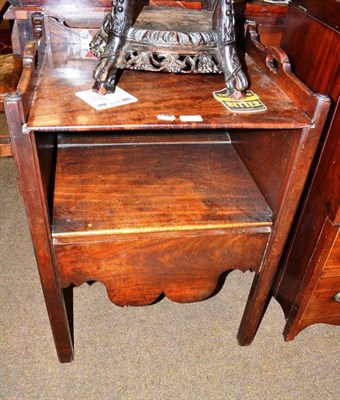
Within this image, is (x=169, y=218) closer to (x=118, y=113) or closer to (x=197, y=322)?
(x=118, y=113)

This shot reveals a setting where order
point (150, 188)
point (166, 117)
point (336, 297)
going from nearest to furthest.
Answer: point (166, 117)
point (150, 188)
point (336, 297)

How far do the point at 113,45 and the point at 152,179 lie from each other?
0.34 meters

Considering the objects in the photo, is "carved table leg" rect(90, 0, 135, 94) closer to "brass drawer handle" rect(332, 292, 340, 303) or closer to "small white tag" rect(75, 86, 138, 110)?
"small white tag" rect(75, 86, 138, 110)

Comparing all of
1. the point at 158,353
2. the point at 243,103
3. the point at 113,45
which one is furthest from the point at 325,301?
the point at 113,45

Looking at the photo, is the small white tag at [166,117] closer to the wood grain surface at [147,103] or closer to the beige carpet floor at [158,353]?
the wood grain surface at [147,103]

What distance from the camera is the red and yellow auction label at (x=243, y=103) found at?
824 millimetres

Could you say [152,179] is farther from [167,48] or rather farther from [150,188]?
[167,48]

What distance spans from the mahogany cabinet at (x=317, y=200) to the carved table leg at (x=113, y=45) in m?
0.44

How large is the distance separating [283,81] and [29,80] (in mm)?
527

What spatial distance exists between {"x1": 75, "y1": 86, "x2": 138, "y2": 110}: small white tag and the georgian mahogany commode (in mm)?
17

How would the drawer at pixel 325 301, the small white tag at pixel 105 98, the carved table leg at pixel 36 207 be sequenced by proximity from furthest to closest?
the drawer at pixel 325 301
the small white tag at pixel 105 98
the carved table leg at pixel 36 207

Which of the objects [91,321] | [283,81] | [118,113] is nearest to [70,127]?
[118,113]

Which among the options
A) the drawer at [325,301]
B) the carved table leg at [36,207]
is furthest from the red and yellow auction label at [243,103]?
the drawer at [325,301]

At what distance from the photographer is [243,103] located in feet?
2.78
